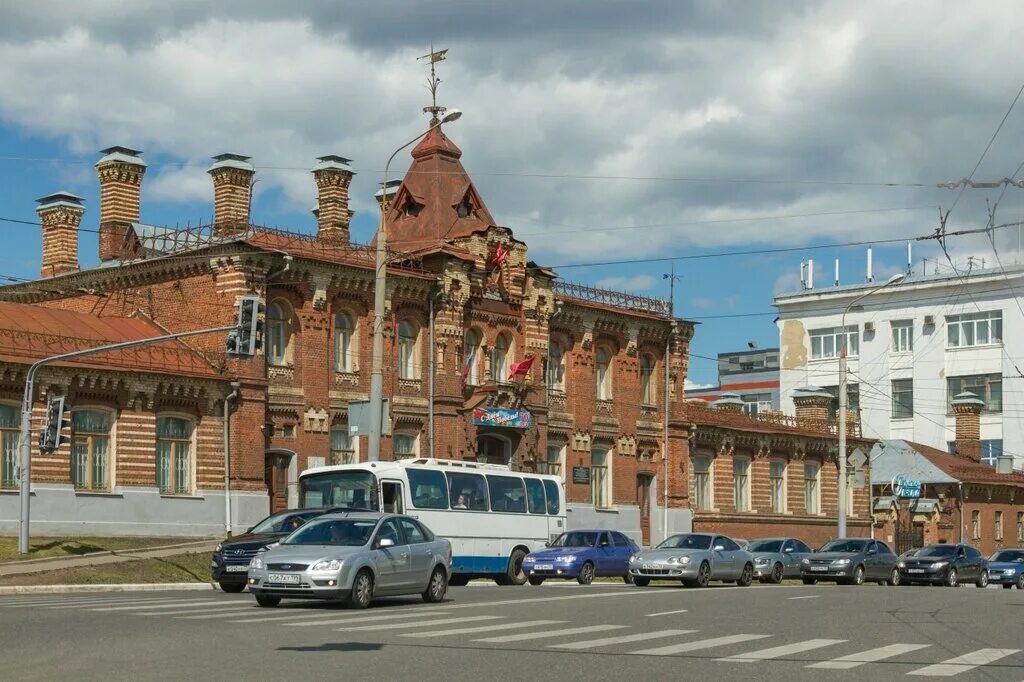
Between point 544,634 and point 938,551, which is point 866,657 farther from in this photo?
point 938,551

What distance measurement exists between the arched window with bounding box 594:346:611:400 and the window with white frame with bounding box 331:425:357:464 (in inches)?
533

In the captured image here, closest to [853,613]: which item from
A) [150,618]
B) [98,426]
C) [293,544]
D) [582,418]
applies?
[293,544]

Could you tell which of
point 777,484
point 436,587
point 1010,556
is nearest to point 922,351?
point 777,484

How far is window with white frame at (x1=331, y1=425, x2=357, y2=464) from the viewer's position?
49312mm

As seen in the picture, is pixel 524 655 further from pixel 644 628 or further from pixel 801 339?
pixel 801 339

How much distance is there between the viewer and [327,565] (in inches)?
880

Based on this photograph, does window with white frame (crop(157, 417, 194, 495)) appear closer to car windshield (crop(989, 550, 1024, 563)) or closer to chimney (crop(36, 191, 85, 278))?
chimney (crop(36, 191, 85, 278))

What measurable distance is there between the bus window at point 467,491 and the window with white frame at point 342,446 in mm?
12983

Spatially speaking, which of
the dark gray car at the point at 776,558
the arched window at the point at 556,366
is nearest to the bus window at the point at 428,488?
the dark gray car at the point at 776,558

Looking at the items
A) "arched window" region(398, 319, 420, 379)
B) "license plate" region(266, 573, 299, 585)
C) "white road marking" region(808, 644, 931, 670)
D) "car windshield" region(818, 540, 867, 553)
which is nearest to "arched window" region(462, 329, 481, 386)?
"arched window" region(398, 319, 420, 379)

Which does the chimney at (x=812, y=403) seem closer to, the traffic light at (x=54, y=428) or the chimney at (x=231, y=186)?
the chimney at (x=231, y=186)

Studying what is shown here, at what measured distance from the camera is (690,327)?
6347 centimetres

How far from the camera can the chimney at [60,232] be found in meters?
54.2

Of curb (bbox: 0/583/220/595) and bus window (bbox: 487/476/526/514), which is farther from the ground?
bus window (bbox: 487/476/526/514)
